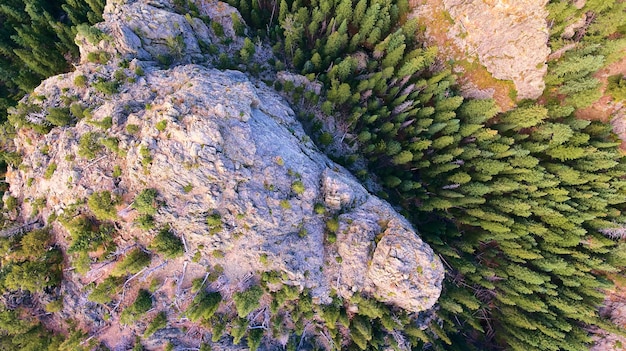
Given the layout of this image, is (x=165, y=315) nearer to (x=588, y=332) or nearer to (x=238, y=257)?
(x=238, y=257)

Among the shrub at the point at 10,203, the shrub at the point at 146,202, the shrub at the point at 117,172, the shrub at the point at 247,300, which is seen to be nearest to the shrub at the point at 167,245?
the shrub at the point at 146,202

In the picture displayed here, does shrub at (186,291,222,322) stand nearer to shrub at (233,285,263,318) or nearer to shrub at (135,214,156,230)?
shrub at (233,285,263,318)

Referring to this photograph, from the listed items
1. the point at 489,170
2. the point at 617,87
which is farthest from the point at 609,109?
the point at 489,170

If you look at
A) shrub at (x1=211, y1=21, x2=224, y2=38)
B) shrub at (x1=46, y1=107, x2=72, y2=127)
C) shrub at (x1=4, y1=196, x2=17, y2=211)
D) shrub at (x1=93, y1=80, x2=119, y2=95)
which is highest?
shrub at (x1=211, y1=21, x2=224, y2=38)

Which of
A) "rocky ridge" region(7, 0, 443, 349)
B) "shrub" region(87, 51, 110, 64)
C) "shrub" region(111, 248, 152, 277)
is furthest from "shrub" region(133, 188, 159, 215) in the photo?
"shrub" region(87, 51, 110, 64)

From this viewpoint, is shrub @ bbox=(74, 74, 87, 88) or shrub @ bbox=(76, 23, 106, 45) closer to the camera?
shrub @ bbox=(74, 74, 87, 88)
